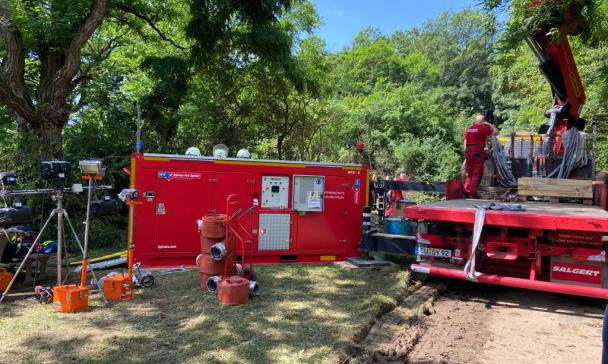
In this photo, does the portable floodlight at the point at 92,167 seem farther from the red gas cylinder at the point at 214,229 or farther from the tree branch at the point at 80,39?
the tree branch at the point at 80,39

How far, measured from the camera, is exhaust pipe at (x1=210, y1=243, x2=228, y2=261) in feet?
20.6

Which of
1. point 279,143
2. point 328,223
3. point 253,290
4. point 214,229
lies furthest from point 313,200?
point 279,143

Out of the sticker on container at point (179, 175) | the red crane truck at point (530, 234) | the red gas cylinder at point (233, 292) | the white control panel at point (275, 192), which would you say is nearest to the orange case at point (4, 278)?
the sticker on container at point (179, 175)

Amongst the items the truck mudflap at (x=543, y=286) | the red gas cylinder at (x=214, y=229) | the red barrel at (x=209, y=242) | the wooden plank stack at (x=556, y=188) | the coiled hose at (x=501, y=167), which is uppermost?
the coiled hose at (x=501, y=167)

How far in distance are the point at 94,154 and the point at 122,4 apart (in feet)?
15.1

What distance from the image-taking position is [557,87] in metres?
10.0

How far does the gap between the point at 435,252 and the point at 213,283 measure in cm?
325

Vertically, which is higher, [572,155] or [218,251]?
[572,155]

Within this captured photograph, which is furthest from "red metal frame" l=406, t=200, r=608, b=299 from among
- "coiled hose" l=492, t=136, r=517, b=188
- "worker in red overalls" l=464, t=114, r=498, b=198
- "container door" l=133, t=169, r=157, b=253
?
"container door" l=133, t=169, r=157, b=253

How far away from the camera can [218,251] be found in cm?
630

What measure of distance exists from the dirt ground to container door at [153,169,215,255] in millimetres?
4295

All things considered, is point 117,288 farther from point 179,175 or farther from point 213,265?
point 179,175

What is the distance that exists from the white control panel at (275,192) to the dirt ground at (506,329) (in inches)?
133

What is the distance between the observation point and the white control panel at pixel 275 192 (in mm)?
8695
